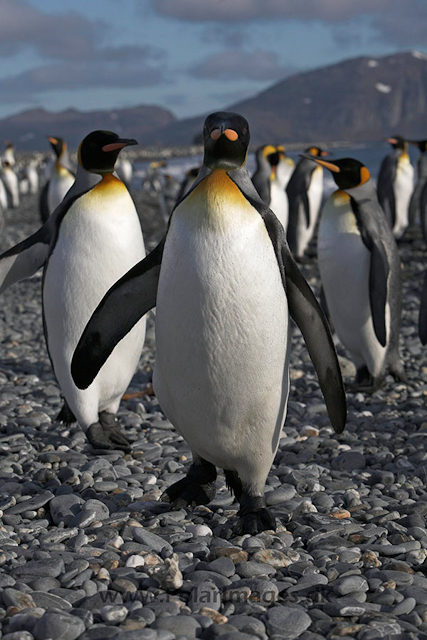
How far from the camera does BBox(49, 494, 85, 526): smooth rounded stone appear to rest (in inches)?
135

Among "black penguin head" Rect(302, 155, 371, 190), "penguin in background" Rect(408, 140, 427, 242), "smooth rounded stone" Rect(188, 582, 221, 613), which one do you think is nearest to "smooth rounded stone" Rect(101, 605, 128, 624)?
"smooth rounded stone" Rect(188, 582, 221, 613)

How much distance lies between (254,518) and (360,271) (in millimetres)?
3309

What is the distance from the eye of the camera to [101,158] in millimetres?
4633

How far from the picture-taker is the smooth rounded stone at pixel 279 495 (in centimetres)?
372

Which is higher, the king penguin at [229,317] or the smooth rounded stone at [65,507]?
the king penguin at [229,317]

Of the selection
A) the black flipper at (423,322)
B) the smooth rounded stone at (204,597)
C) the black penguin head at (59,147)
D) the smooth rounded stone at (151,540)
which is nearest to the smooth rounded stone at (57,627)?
the smooth rounded stone at (204,597)

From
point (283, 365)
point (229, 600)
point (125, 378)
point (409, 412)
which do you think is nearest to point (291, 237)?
point (409, 412)

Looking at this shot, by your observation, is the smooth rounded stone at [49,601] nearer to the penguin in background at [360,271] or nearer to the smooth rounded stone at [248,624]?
the smooth rounded stone at [248,624]

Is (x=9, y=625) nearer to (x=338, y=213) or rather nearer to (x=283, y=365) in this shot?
(x=283, y=365)

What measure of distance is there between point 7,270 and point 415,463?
2708 mm

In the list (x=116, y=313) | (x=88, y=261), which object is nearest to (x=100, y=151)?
(x=88, y=261)

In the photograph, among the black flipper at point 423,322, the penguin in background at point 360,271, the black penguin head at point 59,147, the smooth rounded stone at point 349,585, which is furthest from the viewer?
the black penguin head at point 59,147

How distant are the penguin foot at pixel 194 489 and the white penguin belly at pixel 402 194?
1220 centimetres

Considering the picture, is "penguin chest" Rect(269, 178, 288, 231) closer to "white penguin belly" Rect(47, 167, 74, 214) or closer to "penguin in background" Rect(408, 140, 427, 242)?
"white penguin belly" Rect(47, 167, 74, 214)
